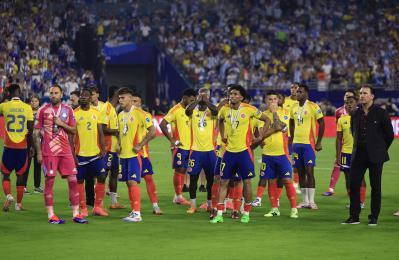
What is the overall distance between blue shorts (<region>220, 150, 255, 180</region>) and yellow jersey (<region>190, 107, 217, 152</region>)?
132 cm

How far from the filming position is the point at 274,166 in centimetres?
1537

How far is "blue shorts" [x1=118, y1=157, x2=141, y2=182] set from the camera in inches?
570

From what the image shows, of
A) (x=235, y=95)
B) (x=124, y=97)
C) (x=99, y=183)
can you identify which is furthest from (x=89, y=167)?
(x=235, y=95)

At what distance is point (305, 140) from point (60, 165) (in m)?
5.32

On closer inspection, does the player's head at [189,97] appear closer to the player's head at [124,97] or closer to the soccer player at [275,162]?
the soccer player at [275,162]

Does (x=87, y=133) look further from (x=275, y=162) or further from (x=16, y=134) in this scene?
(x=275, y=162)

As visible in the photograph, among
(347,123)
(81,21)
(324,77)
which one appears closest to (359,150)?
(347,123)

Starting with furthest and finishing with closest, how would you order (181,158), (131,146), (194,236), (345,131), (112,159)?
(345,131) → (181,158) → (112,159) → (131,146) → (194,236)

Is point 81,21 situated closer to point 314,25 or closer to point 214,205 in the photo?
point 314,25

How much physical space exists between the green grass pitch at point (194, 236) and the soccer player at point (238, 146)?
0.52 metres

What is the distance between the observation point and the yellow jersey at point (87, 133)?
15227 mm

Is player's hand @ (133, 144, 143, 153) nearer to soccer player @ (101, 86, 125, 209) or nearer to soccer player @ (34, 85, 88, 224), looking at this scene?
soccer player @ (34, 85, 88, 224)

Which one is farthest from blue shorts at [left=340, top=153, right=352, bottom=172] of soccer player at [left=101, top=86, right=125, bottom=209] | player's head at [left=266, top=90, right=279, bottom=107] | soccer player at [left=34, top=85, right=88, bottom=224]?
soccer player at [left=34, top=85, right=88, bottom=224]

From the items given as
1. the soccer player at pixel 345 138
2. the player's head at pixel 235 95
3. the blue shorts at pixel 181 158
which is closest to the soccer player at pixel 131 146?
the player's head at pixel 235 95
